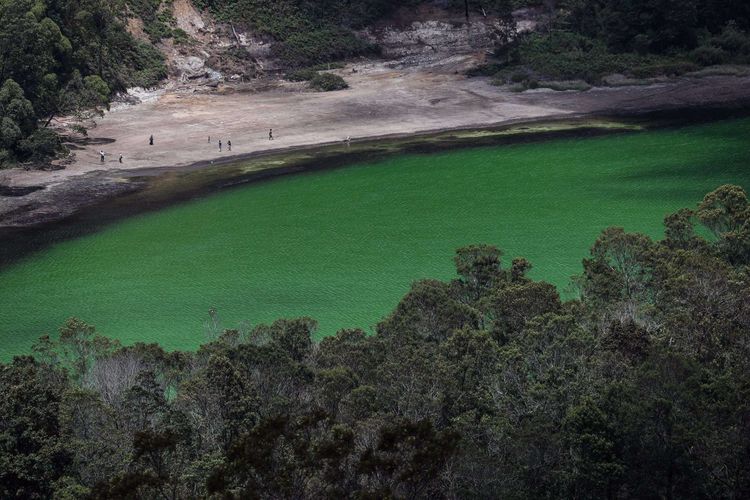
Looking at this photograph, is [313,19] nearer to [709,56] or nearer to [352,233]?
[709,56]

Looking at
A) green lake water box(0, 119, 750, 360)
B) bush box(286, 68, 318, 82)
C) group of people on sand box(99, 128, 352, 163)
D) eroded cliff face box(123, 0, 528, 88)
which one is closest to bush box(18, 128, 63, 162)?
group of people on sand box(99, 128, 352, 163)

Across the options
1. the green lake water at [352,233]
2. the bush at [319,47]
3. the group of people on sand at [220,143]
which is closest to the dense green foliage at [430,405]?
the green lake water at [352,233]

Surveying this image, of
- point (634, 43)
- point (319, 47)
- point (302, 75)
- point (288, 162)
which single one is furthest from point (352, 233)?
point (634, 43)

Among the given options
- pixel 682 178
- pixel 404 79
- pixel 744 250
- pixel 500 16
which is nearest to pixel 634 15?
pixel 500 16

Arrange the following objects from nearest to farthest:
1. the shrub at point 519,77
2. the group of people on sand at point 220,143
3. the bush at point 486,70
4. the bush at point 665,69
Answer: the group of people on sand at point 220,143
the bush at point 665,69
the shrub at point 519,77
the bush at point 486,70

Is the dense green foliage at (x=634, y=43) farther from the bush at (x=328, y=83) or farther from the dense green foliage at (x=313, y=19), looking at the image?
the bush at (x=328, y=83)

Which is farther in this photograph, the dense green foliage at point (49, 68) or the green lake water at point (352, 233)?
the dense green foliage at point (49, 68)

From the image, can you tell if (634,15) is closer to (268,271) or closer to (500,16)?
(500,16)
